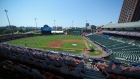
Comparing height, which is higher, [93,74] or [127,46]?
[93,74]

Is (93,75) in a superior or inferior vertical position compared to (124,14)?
inferior

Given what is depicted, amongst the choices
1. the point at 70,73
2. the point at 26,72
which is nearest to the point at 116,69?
the point at 70,73

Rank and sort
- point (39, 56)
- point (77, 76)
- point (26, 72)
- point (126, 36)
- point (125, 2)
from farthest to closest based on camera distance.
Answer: point (125, 2) → point (126, 36) → point (39, 56) → point (26, 72) → point (77, 76)

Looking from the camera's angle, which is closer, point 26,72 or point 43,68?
point 26,72

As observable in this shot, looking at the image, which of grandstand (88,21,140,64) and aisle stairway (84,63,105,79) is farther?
grandstand (88,21,140,64)

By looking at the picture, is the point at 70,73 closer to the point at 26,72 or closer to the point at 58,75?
the point at 58,75

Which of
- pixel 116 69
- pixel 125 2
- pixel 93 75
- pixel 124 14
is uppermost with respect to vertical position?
pixel 125 2

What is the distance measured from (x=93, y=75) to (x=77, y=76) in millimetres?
2347

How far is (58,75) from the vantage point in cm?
1151

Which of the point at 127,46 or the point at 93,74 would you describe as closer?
the point at 93,74

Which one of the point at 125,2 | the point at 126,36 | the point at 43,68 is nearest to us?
the point at 43,68

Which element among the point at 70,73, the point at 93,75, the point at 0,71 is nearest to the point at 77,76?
the point at 70,73

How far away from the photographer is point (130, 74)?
11.2 meters

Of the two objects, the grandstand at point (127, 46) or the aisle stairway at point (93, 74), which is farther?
the grandstand at point (127, 46)
